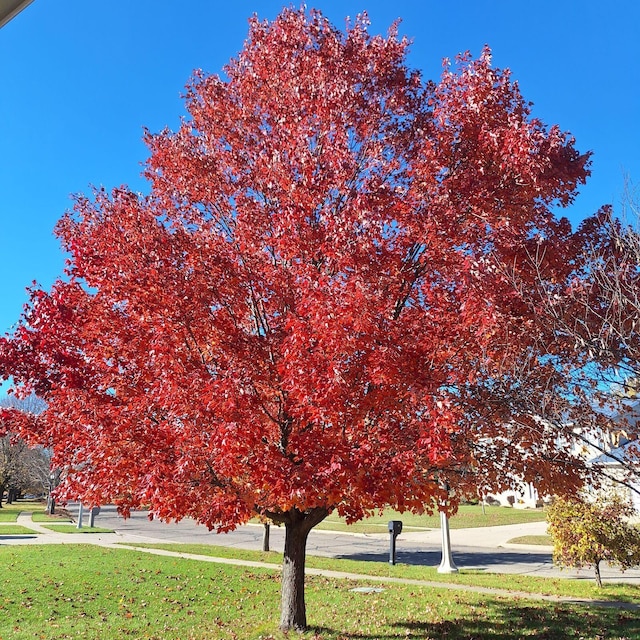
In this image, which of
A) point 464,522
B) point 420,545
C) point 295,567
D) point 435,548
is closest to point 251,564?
point 295,567

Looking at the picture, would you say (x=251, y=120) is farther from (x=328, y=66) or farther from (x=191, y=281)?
(x=191, y=281)

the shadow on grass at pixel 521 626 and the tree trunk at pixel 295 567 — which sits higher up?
the tree trunk at pixel 295 567

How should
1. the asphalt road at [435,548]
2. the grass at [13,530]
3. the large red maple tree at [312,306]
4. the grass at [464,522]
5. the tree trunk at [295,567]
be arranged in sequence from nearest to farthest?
the large red maple tree at [312,306]
the tree trunk at [295,567]
the asphalt road at [435,548]
the grass at [13,530]
the grass at [464,522]

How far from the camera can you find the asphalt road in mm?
18203

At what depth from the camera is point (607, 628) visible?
9336mm

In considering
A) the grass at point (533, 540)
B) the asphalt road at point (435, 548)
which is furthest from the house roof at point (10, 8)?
the grass at point (533, 540)

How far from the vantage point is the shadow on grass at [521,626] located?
8.84 m

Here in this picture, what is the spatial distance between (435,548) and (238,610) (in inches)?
631

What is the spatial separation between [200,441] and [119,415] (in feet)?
3.70

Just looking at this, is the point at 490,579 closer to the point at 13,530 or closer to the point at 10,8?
the point at 10,8

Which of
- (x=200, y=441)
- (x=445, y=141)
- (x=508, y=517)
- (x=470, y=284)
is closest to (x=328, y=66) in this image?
(x=445, y=141)

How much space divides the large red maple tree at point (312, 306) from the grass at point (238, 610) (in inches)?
128

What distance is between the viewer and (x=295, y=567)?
29.9ft

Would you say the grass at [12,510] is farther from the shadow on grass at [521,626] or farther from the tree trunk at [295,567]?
the shadow on grass at [521,626]
